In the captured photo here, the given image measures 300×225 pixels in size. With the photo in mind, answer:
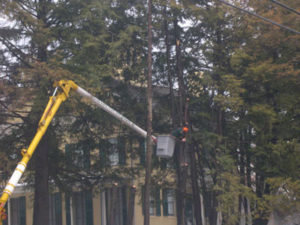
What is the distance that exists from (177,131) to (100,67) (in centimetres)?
579

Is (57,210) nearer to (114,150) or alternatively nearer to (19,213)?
(19,213)

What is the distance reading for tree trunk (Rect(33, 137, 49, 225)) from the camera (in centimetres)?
1931

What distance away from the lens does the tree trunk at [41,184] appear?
19.3m

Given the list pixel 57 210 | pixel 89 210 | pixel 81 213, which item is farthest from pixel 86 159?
pixel 57 210

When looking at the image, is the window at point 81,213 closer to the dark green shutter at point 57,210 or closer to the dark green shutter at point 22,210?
the dark green shutter at point 57,210

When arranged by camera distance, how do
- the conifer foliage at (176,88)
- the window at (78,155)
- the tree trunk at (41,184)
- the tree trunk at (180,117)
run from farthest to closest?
the window at (78,155) < the tree trunk at (41,184) < the tree trunk at (180,117) < the conifer foliage at (176,88)

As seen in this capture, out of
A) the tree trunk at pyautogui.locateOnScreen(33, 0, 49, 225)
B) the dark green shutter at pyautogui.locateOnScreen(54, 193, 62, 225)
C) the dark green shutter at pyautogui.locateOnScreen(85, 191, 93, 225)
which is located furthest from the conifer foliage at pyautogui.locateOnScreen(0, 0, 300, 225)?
the dark green shutter at pyautogui.locateOnScreen(54, 193, 62, 225)

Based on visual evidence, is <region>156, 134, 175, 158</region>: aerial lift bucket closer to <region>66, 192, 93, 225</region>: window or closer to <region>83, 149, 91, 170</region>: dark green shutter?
<region>83, 149, 91, 170</region>: dark green shutter

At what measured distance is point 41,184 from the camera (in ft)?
63.4

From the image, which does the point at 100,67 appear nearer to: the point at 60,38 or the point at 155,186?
the point at 60,38

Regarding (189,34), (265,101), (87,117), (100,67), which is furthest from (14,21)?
(265,101)

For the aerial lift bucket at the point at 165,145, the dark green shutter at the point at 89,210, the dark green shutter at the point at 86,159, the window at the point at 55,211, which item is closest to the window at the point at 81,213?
the dark green shutter at the point at 89,210

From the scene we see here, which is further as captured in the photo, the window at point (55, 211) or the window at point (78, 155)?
the window at point (55, 211)

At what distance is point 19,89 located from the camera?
55.3 ft
